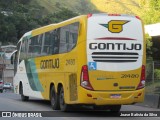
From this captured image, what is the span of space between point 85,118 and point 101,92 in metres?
1.07

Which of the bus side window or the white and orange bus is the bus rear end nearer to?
the white and orange bus

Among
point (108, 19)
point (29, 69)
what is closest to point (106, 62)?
point (108, 19)

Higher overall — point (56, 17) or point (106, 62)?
point (56, 17)

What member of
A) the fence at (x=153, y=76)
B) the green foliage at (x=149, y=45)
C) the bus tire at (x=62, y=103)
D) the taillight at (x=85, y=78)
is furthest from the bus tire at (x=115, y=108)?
the green foliage at (x=149, y=45)

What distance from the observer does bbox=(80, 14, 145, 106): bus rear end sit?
51.8 ft

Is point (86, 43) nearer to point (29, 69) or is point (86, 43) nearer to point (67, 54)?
point (67, 54)

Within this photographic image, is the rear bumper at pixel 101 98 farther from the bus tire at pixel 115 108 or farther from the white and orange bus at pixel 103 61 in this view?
the bus tire at pixel 115 108

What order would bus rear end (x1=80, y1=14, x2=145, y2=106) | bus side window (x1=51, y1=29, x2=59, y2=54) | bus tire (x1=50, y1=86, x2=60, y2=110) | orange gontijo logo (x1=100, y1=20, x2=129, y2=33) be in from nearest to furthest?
bus rear end (x1=80, y1=14, x2=145, y2=106), orange gontijo logo (x1=100, y1=20, x2=129, y2=33), bus tire (x1=50, y1=86, x2=60, y2=110), bus side window (x1=51, y1=29, x2=59, y2=54)

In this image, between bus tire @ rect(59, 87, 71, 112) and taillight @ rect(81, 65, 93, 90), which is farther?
bus tire @ rect(59, 87, 71, 112)

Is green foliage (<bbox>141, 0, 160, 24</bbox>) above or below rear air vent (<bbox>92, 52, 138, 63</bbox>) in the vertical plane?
above

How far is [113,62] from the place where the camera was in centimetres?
1599

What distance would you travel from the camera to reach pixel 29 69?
23375mm

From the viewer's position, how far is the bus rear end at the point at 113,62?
15.8m

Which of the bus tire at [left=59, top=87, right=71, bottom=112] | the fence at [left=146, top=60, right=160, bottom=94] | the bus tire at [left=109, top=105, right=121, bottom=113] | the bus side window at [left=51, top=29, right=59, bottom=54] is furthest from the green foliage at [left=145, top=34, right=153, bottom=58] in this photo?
Answer: the bus tire at [left=59, top=87, right=71, bottom=112]
